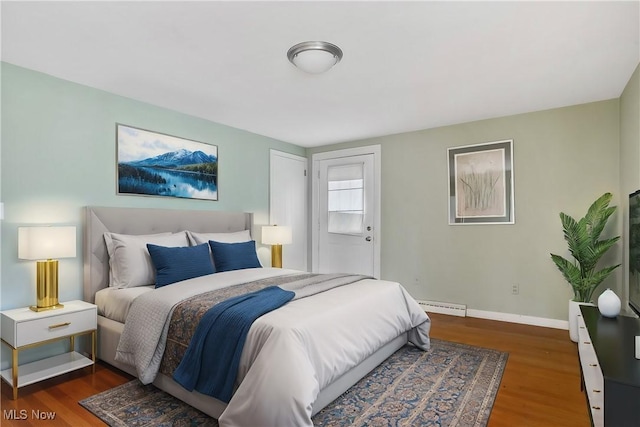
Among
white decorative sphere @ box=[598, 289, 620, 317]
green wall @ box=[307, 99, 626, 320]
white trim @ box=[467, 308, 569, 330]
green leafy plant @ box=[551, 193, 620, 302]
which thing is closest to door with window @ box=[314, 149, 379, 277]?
green wall @ box=[307, 99, 626, 320]

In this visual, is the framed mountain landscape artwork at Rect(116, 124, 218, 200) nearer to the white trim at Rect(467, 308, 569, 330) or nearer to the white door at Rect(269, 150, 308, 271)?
the white door at Rect(269, 150, 308, 271)

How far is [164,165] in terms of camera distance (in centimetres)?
377

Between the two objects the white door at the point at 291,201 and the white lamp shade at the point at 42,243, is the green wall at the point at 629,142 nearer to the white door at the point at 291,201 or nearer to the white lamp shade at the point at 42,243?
the white door at the point at 291,201

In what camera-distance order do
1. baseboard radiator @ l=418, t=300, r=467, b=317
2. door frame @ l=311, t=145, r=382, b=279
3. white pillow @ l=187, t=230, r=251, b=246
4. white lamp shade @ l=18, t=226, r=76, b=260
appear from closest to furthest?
white lamp shade @ l=18, t=226, r=76, b=260 < white pillow @ l=187, t=230, r=251, b=246 < baseboard radiator @ l=418, t=300, r=467, b=317 < door frame @ l=311, t=145, r=382, b=279

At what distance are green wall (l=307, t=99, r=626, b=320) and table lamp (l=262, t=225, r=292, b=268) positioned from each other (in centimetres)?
140

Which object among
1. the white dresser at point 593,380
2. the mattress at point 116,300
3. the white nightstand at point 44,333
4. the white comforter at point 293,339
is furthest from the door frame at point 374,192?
the white nightstand at point 44,333

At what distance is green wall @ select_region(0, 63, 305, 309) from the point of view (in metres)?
2.71

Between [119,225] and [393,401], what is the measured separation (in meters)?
2.76

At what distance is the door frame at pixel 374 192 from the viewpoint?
5.06 meters

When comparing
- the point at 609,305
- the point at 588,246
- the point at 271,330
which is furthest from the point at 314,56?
the point at 588,246

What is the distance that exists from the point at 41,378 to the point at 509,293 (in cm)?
440

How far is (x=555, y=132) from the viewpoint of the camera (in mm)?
3834

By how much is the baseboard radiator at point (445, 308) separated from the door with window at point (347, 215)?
84 cm
